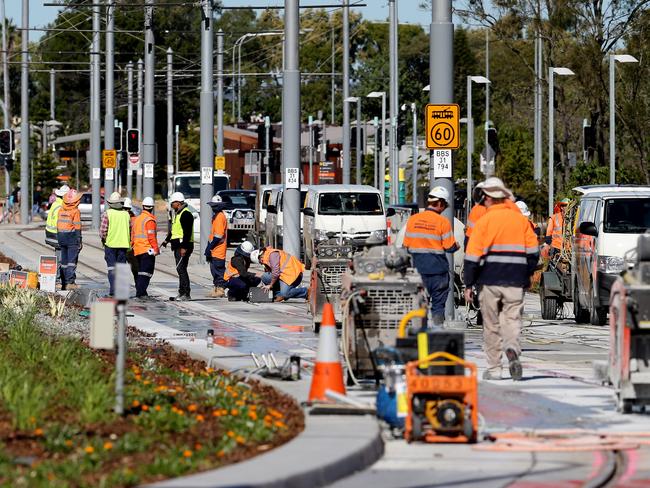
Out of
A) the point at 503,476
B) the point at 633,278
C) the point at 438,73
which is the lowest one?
the point at 503,476

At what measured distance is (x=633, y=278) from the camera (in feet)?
41.9

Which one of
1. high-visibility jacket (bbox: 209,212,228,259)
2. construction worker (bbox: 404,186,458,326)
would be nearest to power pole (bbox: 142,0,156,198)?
high-visibility jacket (bbox: 209,212,228,259)

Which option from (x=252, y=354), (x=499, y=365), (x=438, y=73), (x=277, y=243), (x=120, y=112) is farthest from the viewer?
(x=120, y=112)

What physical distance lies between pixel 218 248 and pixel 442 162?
25.6 feet

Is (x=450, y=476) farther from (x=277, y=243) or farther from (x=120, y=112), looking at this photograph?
(x=120, y=112)

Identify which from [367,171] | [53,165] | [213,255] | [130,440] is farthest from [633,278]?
[367,171]

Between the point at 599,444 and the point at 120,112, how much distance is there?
11455 centimetres

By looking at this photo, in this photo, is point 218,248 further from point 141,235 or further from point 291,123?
point 291,123

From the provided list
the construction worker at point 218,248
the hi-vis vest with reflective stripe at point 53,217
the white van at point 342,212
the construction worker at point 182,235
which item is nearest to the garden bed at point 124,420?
the construction worker at point 182,235

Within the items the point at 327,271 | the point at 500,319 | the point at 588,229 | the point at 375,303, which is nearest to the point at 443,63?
the point at 588,229

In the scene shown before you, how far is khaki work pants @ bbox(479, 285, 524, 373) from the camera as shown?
49.0 ft

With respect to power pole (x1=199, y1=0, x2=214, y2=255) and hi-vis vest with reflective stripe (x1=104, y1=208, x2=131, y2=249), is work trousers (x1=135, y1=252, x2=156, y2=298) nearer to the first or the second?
hi-vis vest with reflective stripe (x1=104, y1=208, x2=131, y2=249)

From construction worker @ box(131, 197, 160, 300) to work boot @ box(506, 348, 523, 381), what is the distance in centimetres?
1311

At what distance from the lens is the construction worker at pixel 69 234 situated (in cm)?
2938
